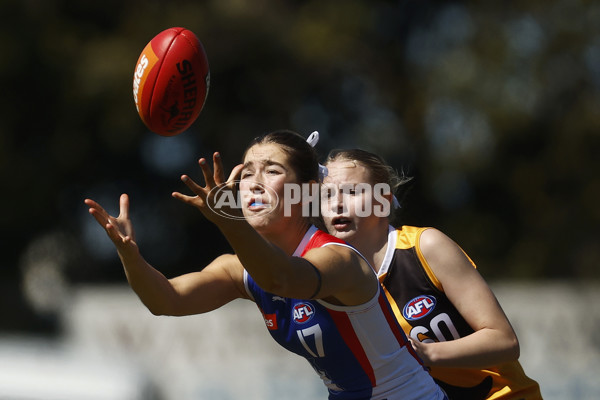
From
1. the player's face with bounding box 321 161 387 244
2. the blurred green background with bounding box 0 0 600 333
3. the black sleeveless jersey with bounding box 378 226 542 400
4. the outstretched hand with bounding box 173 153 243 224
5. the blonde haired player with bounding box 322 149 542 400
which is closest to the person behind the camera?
the outstretched hand with bounding box 173 153 243 224

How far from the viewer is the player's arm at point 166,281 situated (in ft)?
Result: 11.2

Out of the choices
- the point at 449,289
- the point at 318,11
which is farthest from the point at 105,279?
the point at 449,289

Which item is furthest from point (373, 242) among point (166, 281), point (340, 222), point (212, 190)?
point (212, 190)

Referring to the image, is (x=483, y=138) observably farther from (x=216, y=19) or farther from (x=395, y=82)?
(x=216, y=19)

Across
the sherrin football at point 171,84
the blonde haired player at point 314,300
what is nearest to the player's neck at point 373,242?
the blonde haired player at point 314,300

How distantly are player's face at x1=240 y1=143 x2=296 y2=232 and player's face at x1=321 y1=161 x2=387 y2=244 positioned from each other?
548 millimetres

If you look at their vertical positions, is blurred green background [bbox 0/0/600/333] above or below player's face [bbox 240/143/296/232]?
above

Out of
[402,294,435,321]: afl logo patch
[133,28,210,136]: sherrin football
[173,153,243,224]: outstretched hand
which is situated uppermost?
[133,28,210,136]: sherrin football

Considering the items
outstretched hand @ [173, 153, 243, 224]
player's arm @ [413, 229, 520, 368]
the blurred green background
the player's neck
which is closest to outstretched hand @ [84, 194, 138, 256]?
outstretched hand @ [173, 153, 243, 224]

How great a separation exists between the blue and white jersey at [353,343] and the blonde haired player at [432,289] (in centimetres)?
11

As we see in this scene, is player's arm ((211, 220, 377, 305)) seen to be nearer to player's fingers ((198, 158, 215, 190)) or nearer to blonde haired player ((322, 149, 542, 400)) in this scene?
player's fingers ((198, 158, 215, 190))

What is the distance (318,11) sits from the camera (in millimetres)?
17047

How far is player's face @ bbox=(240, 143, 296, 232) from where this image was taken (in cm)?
334

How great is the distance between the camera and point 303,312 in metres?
3.39
